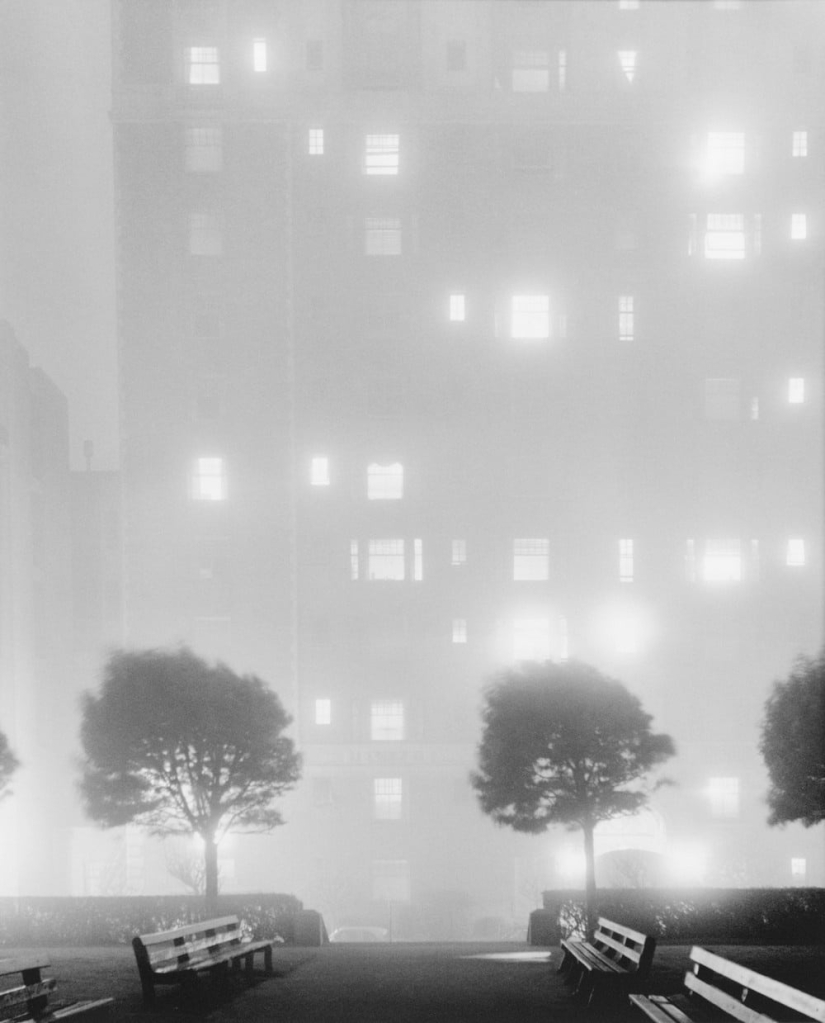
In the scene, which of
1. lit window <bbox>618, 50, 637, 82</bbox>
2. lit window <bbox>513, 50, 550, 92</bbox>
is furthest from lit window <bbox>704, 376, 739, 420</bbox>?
lit window <bbox>513, 50, 550, 92</bbox>

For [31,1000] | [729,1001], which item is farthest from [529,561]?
[729,1001]

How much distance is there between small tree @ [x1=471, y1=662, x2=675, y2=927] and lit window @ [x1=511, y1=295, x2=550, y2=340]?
48.2 m

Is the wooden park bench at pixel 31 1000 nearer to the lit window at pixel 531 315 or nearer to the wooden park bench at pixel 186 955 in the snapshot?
the wooden park bench at pixel 186 955

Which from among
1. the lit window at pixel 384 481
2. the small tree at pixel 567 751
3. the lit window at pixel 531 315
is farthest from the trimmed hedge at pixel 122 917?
the lit window at pixel 531 315

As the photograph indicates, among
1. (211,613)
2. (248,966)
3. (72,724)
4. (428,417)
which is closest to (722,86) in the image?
(428,417)

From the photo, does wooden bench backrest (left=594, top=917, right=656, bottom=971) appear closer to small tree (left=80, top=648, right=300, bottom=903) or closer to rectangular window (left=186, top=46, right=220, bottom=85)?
small tree (left=80, top=648, right=300, bottom=903)

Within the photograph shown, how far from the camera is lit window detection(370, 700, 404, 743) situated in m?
74.6

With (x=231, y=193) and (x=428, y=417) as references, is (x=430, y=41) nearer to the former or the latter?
(x=231, y=193)

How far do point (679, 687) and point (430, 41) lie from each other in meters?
45.2

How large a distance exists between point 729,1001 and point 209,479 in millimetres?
69979

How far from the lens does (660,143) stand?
265 feet

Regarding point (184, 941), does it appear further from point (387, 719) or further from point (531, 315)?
point (531, 315)

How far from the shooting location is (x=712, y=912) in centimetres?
2838

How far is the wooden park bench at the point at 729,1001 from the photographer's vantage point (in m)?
8.30
